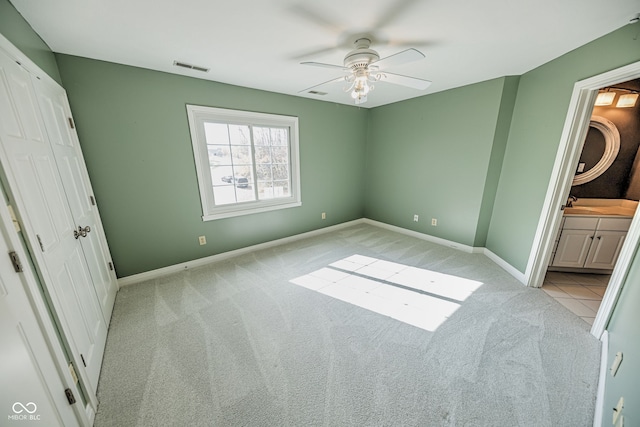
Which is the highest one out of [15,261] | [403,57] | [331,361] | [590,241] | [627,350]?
[403,57]

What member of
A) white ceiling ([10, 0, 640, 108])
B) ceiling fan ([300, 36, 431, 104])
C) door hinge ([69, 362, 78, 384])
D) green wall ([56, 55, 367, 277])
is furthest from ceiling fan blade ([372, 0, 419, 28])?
door hinge ([69, 362, 78, 384])

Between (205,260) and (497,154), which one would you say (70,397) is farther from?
(497,154)

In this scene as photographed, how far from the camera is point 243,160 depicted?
10.4 feet

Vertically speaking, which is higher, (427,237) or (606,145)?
(606,145)

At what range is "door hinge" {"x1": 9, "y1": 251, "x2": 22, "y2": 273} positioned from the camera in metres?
0.95

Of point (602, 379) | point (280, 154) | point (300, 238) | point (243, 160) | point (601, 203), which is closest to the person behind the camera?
point (602, 379)

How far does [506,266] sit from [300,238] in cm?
299

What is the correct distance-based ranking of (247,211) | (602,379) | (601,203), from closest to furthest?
(602,379), (601,203), (247,211)

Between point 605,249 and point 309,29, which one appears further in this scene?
point 605,249

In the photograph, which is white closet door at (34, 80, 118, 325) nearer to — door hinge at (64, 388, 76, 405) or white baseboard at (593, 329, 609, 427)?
door hinge at (64, 388, 76, 405)

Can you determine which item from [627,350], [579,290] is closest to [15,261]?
[627,350]

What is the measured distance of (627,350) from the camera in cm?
125

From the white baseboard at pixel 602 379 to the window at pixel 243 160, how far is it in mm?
3462

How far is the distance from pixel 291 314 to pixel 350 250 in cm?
164
